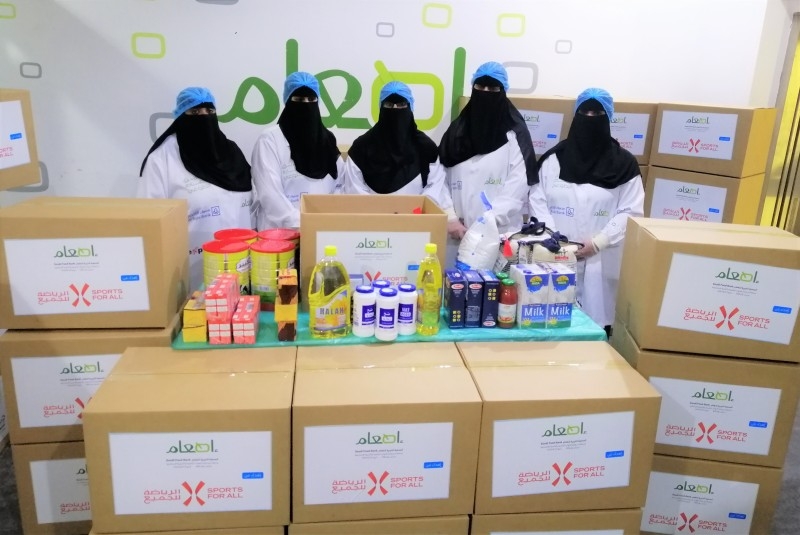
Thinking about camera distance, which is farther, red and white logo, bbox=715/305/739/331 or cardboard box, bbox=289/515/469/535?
red and white logo, bbox=715/305/739/331

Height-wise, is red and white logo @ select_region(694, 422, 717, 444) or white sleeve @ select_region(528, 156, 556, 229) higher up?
white sleeve @ select_region(528, 156, 556, 229)

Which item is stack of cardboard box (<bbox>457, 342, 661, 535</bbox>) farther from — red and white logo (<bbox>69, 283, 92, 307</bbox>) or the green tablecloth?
red and white logo (<bbox>69, 283, 92, 307</bbox>)

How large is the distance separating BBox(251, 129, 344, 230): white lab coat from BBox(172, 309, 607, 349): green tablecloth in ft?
2.81

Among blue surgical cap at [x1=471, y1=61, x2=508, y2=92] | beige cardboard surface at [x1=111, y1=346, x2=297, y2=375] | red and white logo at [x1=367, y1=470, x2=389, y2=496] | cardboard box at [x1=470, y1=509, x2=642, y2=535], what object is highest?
blue surgical cap at [x1=471, y1=61, x2=508, y2=92]

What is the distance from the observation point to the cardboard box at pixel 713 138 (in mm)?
2939

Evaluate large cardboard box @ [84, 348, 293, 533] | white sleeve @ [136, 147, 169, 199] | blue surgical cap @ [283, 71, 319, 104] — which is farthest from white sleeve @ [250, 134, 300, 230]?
large cardboard box @ [84, 348, 293, 533]

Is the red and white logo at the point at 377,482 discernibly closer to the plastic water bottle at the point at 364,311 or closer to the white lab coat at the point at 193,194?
the plastic water bottle at the point at 364,311

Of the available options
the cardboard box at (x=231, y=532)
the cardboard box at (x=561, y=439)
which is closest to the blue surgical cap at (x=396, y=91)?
the cardboard box at (x=561, y=439)

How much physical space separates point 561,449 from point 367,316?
0.62 metres

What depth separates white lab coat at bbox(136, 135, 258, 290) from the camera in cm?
255

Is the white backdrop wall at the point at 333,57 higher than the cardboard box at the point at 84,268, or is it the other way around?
the white backdrop wall at the point at 333,57

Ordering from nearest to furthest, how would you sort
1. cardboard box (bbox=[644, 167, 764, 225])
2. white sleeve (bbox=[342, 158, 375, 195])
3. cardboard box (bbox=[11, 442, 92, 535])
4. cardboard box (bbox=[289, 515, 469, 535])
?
cardboard box (bbox=[289, 515, 469, 535])
cardboard box (bbox=[11, 442, 92, 535])
white sleeve (bbox=[342, 158, 375, 195])
cardboard box (bbox=[644, 167, 764, 225])

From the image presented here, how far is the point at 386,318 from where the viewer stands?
5.68 ft

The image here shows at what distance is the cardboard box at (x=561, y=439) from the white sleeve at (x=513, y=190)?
4.37ft
